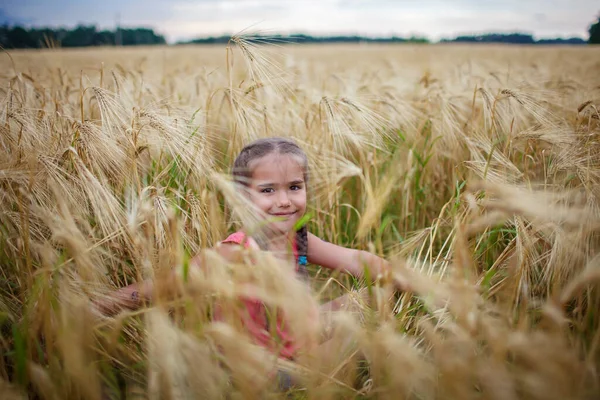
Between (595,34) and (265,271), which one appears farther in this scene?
(595,34)

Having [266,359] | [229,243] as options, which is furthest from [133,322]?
[266,359]

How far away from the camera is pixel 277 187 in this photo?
148 cm

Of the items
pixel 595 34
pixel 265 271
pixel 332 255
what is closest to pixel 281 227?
pixel 332 255

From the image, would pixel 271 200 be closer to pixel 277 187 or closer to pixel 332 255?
pixel 277 187

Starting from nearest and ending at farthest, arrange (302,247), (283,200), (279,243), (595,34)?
(283,200) < (279,243) < (302,247) < (595,34)

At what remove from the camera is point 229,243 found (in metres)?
1.39

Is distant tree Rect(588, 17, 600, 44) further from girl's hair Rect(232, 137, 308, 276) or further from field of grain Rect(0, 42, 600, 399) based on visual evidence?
girl's hair Rect(232, 137, 308, 276)

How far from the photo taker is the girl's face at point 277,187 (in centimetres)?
145

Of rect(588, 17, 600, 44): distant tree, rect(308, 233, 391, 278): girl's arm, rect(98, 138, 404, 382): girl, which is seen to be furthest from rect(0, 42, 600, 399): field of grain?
rect(588, 17, 600, 44): distant tree

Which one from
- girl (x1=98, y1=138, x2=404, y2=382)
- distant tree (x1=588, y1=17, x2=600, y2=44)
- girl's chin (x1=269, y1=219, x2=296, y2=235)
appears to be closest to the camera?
girl (x1=98, y1=138, x2=404, y2=382)

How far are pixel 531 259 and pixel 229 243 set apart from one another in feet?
3.53

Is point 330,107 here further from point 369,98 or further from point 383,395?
point 383,395

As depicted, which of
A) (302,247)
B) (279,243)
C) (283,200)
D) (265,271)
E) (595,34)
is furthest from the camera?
(595,34)

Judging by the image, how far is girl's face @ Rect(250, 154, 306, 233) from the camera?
4.74ft
